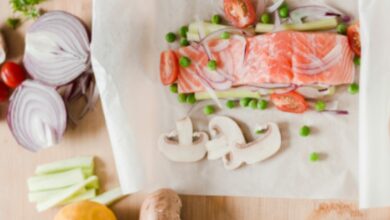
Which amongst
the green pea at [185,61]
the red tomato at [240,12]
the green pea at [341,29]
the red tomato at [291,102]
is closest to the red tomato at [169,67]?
the green pea at [185,61]

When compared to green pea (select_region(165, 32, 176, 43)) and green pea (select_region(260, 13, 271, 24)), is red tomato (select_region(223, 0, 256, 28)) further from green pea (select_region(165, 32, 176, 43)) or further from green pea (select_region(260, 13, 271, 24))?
green pea (select_region(165, 32, 176, 43))

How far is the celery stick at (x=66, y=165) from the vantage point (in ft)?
8.46

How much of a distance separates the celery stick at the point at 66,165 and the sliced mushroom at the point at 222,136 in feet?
1.63

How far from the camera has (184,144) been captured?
8.03 ft

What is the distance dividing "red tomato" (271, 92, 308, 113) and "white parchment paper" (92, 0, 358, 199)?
4 centimetres

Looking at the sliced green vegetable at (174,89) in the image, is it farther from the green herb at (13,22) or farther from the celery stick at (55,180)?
the green herb at (13,22)

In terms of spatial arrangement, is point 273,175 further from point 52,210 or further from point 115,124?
point 52,210

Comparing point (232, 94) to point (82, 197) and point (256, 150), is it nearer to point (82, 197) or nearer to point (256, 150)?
point (256, 150)

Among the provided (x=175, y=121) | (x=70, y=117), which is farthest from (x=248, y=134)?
(x=70, y=117)

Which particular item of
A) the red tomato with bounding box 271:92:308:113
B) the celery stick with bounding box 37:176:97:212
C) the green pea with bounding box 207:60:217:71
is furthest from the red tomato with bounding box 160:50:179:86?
the celery stick with bounding box 37:176:97:212

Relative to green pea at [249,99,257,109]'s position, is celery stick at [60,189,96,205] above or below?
below

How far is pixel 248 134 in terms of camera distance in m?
2.41

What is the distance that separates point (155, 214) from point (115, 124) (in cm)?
37

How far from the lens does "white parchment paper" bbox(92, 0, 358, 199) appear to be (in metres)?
2.30
